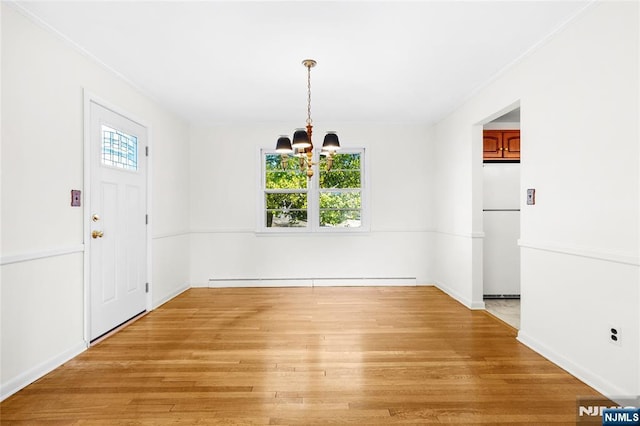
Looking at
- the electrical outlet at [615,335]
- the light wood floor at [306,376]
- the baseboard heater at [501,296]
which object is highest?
the electrical outlet at [615,335]

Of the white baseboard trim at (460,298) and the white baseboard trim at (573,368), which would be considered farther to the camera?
the white baseboard trim at (460,298)

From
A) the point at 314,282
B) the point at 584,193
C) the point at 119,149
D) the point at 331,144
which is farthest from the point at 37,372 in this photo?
the point at 584,193

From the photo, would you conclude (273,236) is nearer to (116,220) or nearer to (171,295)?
(171,295)

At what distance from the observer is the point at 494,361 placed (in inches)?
104

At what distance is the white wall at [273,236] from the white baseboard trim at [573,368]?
2.39m

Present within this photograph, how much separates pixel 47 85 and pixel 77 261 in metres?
1.40

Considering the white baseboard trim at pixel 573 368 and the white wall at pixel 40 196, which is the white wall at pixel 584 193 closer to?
the white baseboard trim at pixel 573 368

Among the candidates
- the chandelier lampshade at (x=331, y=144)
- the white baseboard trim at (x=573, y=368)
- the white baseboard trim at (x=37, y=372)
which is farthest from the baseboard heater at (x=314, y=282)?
the chandelier lampshade at (x=331, y=144)

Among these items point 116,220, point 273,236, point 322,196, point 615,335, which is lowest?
point 615,335

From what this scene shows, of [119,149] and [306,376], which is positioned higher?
[119,149]

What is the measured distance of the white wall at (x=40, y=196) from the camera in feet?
7.25

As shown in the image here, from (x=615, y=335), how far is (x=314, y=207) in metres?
3.89

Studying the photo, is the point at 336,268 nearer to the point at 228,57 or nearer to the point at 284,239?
the point at 284,239

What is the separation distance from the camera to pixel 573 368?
7.96ft
